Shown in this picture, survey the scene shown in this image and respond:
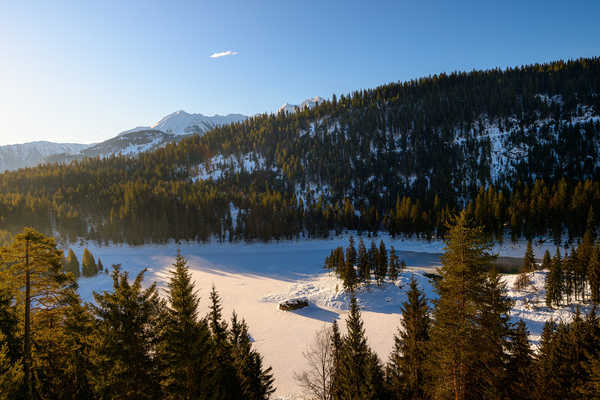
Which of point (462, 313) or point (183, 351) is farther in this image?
point (183, 351)

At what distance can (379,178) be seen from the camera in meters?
151

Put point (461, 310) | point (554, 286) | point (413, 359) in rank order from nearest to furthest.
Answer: point (461, 310) < point (413, 359) < point (554, 286)

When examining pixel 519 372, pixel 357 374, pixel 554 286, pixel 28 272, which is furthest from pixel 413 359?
pixel 554 286

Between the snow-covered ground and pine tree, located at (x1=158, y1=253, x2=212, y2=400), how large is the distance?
1469 centimetres

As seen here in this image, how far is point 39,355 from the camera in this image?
1241cm

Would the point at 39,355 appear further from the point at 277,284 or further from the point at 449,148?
the point at 449,148

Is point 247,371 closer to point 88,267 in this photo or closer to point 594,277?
point 594,277

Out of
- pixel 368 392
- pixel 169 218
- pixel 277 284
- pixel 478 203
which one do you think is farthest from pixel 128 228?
pixel 478 203

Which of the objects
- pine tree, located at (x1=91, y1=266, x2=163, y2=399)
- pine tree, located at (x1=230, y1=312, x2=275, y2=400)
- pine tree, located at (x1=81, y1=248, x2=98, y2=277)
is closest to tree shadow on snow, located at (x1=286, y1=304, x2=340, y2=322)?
pine tree, located at (x1=230, y1=312, x2=275, y2=400)

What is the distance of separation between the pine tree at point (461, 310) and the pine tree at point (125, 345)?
40.3 feet

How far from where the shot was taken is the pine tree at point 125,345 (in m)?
A: 10.4

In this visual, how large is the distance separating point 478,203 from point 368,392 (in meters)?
93.9

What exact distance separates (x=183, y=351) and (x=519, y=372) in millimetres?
17079

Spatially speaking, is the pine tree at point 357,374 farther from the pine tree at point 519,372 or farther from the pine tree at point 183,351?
the pine tree at point 183,351
